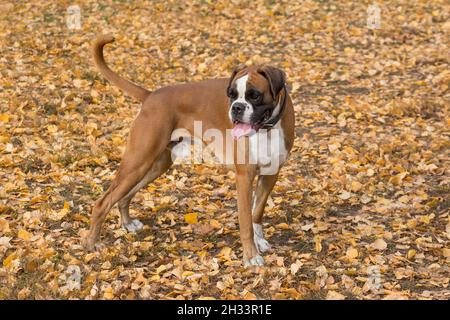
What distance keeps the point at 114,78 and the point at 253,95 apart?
1477mm

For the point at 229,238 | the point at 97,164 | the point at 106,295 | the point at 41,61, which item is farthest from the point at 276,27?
the point at 106,295

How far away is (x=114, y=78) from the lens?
5.63 metres

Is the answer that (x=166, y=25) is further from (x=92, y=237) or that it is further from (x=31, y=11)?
(x=92, y=237)

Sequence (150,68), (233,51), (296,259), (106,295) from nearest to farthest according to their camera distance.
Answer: (106,295), (296,259), (150,68), (233,51)

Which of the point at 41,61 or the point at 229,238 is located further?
the point at 41,61

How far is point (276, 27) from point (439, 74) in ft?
14.2

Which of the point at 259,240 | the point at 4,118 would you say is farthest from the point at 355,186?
the point at 4,118

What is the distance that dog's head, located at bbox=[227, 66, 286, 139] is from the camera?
488cm

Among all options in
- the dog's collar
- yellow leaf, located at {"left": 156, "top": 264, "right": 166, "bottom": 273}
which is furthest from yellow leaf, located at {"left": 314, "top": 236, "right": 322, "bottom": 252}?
yellow leaf, located at {"left": 156, "top": 264, "right": 166, "bottom": 273}

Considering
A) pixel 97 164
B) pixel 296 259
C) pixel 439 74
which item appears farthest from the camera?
pixel 439 74

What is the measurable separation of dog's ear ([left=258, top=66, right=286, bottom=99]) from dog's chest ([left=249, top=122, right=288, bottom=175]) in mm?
331

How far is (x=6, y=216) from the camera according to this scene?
598cm

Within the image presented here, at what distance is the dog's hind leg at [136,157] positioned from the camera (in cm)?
538

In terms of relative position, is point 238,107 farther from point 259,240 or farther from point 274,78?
point 259,240
